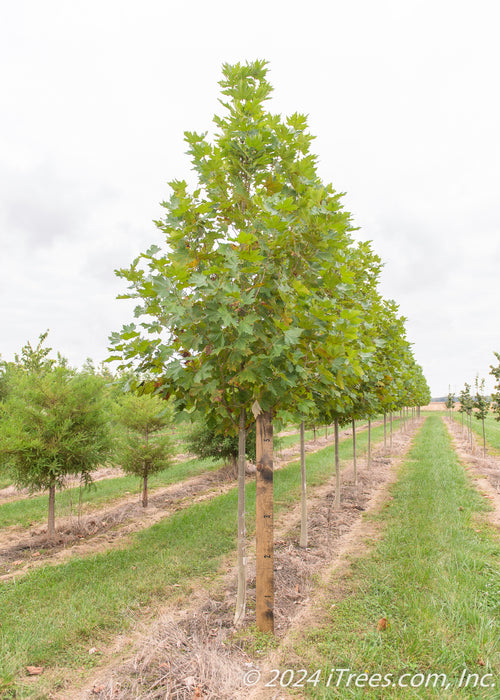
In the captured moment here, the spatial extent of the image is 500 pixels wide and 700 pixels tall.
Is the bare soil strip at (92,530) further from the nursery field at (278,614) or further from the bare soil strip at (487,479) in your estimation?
the bare soil strip at (487,479)

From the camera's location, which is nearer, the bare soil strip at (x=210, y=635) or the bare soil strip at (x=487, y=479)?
the bare soil strip at (x=210, y=635)

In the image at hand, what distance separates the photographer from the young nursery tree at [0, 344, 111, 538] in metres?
7.79

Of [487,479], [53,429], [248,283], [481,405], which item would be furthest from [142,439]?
[481,405]

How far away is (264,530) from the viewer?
4.14m

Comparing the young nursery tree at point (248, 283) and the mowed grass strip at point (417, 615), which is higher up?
the young nursery tree at point (248, 283)

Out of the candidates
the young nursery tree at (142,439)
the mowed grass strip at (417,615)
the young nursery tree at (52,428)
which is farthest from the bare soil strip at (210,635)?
the young nursery tree at (142,439)

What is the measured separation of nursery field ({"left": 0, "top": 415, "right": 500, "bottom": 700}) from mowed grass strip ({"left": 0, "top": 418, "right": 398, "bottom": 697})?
0.02 meters

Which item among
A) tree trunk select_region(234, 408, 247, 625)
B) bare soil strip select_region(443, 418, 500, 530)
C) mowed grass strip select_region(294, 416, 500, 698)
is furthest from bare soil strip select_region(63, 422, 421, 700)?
bare soil strip select_region(443, 418, 500, 530)

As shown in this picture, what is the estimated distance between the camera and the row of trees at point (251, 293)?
353 centimetres

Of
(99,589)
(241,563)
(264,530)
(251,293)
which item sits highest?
(251,293)

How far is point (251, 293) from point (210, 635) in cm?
356

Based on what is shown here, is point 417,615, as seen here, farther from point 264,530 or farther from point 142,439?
point 142,439

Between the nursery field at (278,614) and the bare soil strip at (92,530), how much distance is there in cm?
14

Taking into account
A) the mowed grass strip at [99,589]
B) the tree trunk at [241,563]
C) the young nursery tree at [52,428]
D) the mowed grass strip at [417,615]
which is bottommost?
the mowed grass strip at [99,589]
